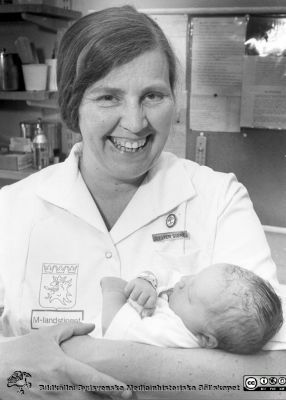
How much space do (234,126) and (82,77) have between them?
1.06m

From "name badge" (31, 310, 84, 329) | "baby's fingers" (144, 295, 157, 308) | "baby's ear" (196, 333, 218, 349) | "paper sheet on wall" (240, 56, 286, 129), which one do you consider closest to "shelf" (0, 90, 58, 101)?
"paper sheet on wall" (240, 56, 286, 129)

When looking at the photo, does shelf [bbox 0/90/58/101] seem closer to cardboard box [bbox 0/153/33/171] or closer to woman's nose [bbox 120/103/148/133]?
cardboard box [bbox 0/153/33/171]

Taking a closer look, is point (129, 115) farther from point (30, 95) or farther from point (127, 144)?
point (30, 95)

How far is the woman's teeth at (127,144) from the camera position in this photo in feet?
3.43

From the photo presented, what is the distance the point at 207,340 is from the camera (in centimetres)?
89

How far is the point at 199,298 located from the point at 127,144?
1.22 ft

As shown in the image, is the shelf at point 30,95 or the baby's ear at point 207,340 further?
the shelf at point 30,95

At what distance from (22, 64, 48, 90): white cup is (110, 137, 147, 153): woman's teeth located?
1.20 metres

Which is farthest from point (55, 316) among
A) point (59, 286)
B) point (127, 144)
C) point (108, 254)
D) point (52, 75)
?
point (52, 75)

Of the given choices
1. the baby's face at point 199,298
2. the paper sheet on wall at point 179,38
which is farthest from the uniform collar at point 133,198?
the paper sheet on wall at point 179,38

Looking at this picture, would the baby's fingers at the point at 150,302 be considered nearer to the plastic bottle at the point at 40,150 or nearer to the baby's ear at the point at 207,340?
the baby's ear at the point at 207,340

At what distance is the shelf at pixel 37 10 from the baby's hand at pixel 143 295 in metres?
1.42

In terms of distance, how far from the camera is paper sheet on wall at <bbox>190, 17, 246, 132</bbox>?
188 cm

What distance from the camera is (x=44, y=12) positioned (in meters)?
1.98
